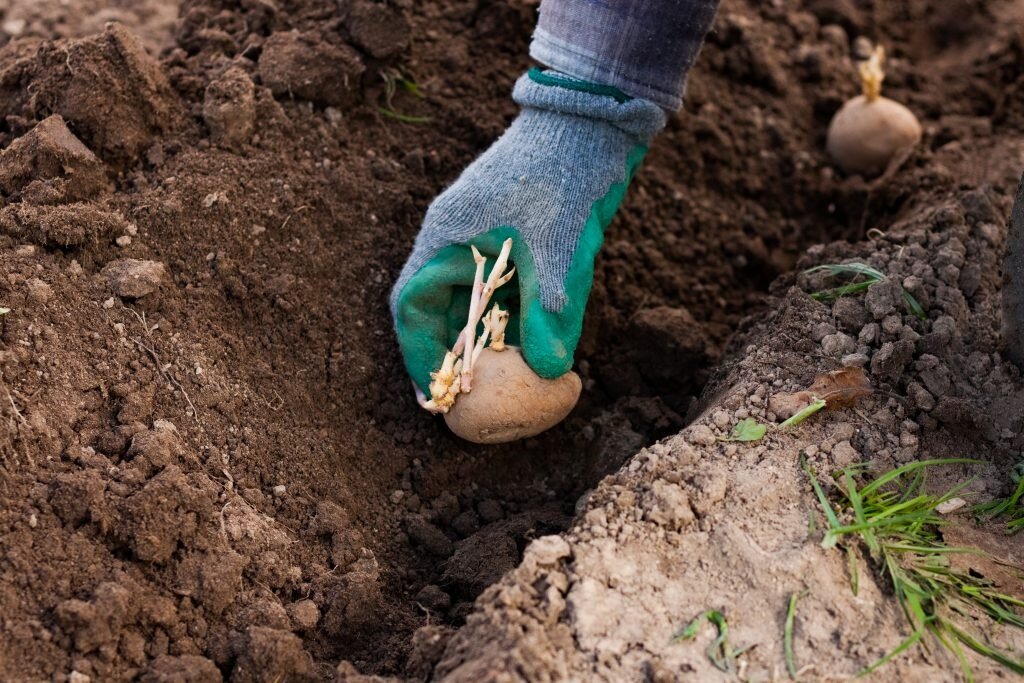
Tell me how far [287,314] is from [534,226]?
64 centimetres

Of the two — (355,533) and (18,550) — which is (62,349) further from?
(355,533)

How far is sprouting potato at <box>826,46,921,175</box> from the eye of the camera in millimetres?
3223

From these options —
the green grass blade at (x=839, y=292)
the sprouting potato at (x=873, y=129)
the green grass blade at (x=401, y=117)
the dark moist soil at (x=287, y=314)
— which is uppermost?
the sprouting potato at (x=873, y=129)

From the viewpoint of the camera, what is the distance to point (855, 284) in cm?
242

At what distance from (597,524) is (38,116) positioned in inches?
67.3

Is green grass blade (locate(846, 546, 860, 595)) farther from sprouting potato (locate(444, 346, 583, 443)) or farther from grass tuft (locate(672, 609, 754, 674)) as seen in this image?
sprouting potato (locate(444, 346, 583, 443))

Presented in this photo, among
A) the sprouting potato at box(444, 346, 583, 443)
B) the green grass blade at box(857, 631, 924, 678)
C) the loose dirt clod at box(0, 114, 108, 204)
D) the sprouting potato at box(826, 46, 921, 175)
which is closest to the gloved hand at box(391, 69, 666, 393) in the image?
the sprouting potato at box(444, 346, 583, 443)

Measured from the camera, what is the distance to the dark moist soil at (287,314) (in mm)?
1882

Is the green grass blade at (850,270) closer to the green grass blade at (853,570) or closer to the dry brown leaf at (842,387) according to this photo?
the dry brown leaf at (842,387)

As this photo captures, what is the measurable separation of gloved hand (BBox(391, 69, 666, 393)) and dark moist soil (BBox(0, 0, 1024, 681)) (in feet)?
0.65

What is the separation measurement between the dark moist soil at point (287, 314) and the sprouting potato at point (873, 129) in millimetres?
100

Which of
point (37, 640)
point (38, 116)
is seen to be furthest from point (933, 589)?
point (38, 116)

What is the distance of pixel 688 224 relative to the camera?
304cm

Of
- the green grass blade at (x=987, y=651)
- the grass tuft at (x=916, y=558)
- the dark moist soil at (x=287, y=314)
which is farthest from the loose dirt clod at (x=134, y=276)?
the green grass blade at (x=987, y=651)
